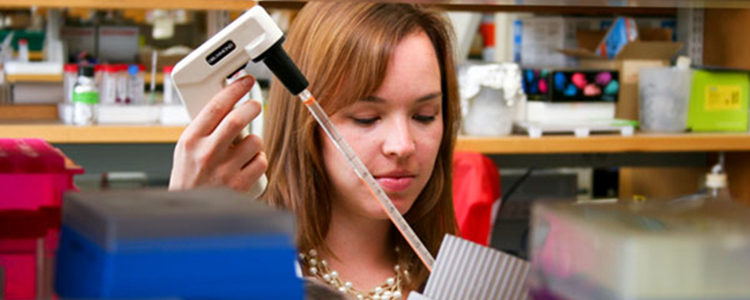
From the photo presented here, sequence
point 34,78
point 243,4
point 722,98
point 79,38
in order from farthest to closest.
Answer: point 79,38 < point 34,78 < point 722,98 < point 243,4

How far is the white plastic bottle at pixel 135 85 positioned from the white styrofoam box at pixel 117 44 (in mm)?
1003

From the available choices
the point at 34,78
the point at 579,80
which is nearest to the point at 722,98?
the point at 579,80

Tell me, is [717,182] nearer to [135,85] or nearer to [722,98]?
[722,98]

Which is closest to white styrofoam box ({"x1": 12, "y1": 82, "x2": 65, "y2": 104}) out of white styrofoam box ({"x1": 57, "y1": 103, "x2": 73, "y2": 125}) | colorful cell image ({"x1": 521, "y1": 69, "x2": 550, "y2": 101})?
white styrofoam box ({"x1": 57, "y1": 103, "x2": 73, "y2": 125})

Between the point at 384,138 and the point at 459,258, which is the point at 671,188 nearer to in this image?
the point at 384,138

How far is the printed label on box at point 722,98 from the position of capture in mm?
2625

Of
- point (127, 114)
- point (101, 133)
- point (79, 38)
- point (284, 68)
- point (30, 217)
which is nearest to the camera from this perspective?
point (30, 217)

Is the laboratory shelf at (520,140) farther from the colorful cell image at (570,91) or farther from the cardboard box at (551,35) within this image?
the cardboard box at (551,35)

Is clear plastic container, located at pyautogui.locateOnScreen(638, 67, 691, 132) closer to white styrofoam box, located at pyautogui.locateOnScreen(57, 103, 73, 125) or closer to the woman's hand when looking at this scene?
white styrofoam box, located at pyautogui.locateOnScreen(57, 103, 73, 125)

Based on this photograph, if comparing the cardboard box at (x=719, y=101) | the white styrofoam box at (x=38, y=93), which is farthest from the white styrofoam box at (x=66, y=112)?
the cardboard box at (x=719, y=101)

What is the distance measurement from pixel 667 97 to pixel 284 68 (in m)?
1.83

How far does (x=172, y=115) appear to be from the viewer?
237 centimetres

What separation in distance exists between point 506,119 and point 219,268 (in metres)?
2.07

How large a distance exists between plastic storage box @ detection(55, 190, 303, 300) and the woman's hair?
774 mm
